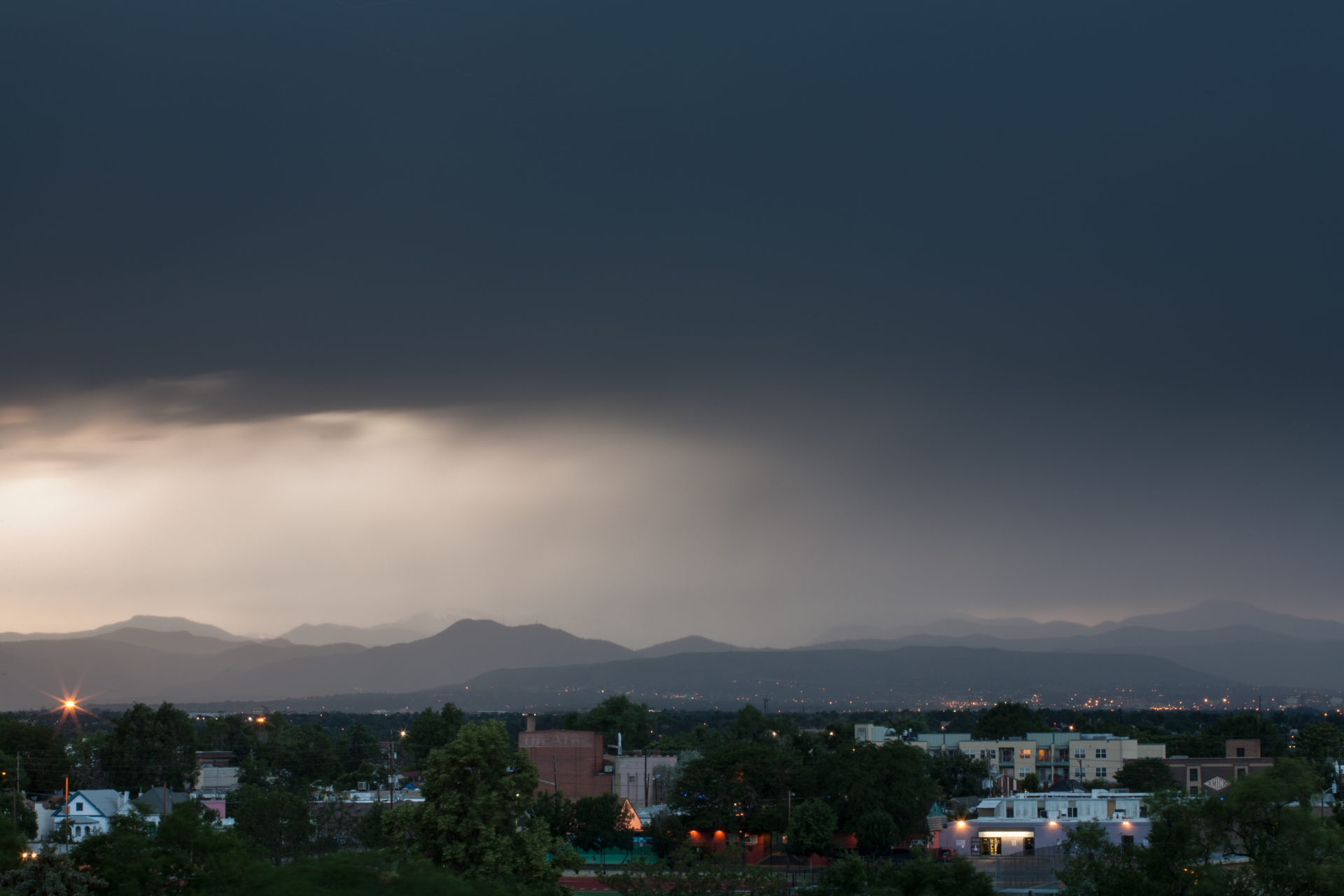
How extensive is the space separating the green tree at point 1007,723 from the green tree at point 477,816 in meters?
103

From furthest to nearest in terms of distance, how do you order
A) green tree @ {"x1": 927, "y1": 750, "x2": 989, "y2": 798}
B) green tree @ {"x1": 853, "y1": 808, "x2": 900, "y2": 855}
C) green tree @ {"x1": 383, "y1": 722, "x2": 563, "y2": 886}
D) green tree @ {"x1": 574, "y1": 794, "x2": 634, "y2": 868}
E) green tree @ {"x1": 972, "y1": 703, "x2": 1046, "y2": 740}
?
green tree @ {"x1": 972, "y1": 703, "x2": 1046, "y2": 740} < green tree @ {"x1": 927, "y1": 750, "x2": 989, "y2": 798} < green tree @ {"x1": 574, "y1": 794, "x2": 634, "y2": 868} < green tree @ {"x1": 853, "y1": 808, "x2": 900, "y2": 855} < green tree @ {"x1": 383, "y1": 722, "x2": 563, "y2": 886}

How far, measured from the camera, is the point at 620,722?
493ft

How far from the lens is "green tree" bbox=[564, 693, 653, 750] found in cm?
14800

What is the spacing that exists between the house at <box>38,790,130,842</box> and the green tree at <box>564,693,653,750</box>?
208 feet

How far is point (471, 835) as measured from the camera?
1770 inches

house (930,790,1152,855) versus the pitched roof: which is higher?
the pitched roof

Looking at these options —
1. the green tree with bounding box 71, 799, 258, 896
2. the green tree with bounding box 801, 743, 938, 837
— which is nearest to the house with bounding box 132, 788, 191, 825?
the green tree with bounding box 801, 743, 938, 837

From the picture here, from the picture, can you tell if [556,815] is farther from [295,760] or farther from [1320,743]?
[1320,743]

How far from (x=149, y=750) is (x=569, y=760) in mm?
41541

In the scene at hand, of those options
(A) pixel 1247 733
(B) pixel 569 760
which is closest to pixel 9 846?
(B) pixel 569 760

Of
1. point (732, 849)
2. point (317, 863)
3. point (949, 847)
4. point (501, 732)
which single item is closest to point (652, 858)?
point (949, 847)

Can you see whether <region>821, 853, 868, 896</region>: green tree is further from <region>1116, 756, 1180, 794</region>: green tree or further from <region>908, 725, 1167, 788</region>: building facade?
<region>908, 725, 1167, 788</region>: building facade

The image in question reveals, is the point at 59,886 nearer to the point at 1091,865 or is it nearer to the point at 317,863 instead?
the point at 317,863

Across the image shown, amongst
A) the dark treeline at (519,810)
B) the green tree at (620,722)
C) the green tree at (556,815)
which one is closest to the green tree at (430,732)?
the dark treeline at (519,810)
